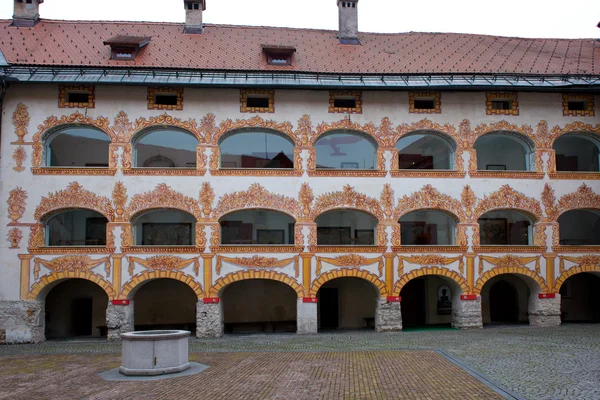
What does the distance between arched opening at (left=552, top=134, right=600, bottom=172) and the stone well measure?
17114mm

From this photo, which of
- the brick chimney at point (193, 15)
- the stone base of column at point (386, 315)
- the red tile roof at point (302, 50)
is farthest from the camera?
the brick chimney at point (193, 15)

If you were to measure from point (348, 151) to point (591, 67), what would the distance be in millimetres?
10244

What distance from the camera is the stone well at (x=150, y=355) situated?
1210 centimetres

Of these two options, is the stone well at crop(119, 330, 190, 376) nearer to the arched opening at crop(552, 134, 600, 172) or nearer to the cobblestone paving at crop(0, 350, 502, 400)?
the cobblestone paving at crop(0, 350, 502, 400)

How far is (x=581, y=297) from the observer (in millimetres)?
23812

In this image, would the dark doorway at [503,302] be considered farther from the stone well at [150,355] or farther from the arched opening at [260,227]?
the stone well at [150,355]

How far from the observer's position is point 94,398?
10.1 m

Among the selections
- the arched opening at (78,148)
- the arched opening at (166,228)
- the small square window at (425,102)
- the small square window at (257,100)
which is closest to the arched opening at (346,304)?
the arched opening at (166,228)

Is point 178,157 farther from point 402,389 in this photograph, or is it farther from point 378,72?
point 402,389

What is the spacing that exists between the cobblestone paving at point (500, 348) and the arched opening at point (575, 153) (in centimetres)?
644

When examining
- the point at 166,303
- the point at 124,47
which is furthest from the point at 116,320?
the point at 124,47

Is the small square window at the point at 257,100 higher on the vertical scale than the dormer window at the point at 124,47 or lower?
lower

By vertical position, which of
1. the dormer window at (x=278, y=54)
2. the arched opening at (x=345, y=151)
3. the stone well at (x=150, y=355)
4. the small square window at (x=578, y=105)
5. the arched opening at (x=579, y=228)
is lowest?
the stone well at (x=150, y=355)

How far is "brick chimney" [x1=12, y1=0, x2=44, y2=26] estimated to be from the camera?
76.4ft
